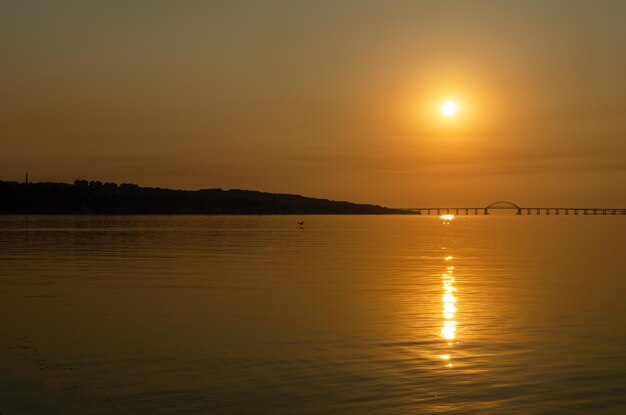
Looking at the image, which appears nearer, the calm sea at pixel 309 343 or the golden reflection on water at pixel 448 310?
the calm sea at pixel 309 343

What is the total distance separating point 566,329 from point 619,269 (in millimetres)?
26204

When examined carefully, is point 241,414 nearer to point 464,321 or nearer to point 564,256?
point 464,321

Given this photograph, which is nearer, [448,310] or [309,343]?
[309,343]

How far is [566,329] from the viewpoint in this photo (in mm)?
24578

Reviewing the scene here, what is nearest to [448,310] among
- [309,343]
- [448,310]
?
[448,310]

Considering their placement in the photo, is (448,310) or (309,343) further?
(448,310)

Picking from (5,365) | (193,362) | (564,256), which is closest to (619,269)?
(564,256)

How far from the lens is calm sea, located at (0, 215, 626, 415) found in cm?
1570

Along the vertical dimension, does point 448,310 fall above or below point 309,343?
above

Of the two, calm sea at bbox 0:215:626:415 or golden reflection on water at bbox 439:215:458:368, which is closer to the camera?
calm sea at bbox 0:215:626:415

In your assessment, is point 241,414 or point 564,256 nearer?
point 241,414

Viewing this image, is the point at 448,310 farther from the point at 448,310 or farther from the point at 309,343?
the point at 309,343

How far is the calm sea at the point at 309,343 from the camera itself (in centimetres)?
1570

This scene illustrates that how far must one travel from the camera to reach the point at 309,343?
21734 mm
